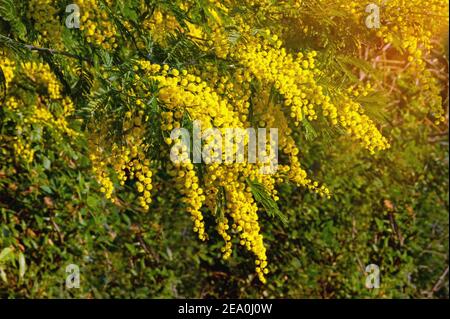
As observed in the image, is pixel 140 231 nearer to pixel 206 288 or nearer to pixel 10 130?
pixel 206 288

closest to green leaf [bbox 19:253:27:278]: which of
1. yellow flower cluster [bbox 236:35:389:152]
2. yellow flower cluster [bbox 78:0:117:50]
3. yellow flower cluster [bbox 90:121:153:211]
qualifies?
yellow flower cluster [bbox 90:121:153:211]

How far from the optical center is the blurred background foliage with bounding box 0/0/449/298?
5941 millimetres

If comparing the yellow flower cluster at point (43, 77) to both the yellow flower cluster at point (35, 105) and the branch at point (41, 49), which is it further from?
the branch at point (41, 49)

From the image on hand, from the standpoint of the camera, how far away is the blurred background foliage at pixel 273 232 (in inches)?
234

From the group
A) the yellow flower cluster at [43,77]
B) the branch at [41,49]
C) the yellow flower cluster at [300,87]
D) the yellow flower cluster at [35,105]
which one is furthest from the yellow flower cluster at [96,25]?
the yellow flower cluster at [300,87]

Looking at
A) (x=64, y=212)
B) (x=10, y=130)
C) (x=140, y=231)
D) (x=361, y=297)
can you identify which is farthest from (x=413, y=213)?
(x=10, y=130)

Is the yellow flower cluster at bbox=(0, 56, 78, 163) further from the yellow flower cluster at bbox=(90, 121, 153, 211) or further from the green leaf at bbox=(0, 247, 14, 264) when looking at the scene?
the yellow flower cluster at bbox=(90, 121, 153, 211)

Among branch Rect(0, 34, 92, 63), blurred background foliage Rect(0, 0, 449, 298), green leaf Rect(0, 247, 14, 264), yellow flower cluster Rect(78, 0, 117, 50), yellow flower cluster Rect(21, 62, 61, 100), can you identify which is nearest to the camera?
branch Rect(0, 34, 92, 63)

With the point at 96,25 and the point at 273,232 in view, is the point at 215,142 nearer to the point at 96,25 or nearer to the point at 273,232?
the point at 96,25

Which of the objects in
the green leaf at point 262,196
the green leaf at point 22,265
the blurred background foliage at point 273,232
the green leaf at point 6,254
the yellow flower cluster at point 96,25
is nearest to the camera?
the green leaf at point 262,196

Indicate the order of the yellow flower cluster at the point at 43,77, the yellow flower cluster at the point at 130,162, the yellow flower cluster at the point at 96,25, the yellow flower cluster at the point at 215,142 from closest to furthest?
the yellow flower cluster at the point at 215,142 → the yellow flower cluster at the point at 130,162 → the yellow flower cluster at the point at 96,25 → the yellow flower cluster at the point at 43,77

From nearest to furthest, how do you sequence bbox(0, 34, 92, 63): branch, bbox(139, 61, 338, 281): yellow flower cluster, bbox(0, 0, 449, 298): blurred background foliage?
bbox(139, 61, 338, 281): yellow flower cluster, bbox(0, 34, 92, 63): branch, bbox(0, 0, 449, 298): blurred background foliage

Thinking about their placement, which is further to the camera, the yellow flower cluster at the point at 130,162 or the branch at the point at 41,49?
the branch at the point at 41,49

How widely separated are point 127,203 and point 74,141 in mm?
801
